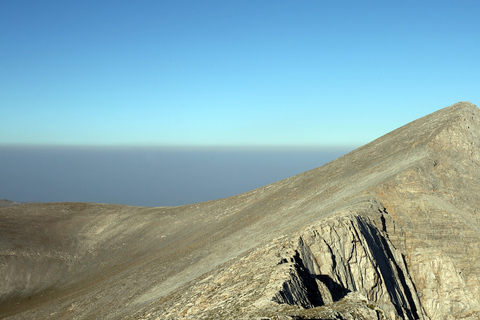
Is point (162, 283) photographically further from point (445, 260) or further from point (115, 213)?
point (115, 213)

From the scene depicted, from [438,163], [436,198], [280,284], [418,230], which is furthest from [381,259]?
[438,163]

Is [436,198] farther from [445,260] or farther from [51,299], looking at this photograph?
[51,299]

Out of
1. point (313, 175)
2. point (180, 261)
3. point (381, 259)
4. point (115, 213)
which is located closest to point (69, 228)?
point (115, 213)

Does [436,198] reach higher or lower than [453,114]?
lower

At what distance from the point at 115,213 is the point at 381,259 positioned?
4479 cm

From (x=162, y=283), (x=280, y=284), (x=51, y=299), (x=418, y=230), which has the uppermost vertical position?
(x=280, y=284)

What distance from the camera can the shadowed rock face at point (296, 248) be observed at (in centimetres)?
1933

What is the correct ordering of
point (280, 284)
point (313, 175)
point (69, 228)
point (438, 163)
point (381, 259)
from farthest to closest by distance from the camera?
1. point (69, 228)
2. point (313, 175)
3. point (438, 163)
4. point (381, 259)
5. point (280, 284)

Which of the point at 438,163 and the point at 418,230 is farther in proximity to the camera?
the point at 438,163

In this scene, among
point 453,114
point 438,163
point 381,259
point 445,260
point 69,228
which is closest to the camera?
point 381,259

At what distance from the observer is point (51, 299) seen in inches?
1481

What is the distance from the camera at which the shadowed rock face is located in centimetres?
1933

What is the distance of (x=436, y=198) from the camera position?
2992 centimetres

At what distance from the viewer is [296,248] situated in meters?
21.6
